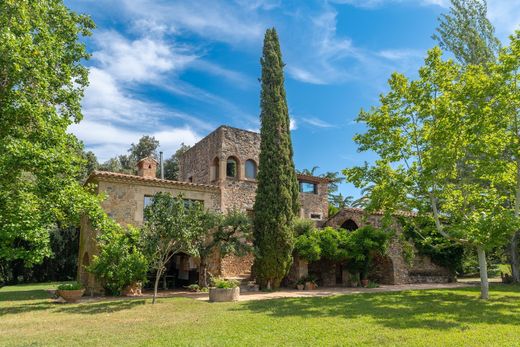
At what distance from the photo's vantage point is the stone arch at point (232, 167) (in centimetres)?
2214

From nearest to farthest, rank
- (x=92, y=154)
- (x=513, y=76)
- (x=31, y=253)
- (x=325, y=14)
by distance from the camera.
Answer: (x=31, y=253) → (x=325, y=14) → (x=513, y=76) → (x=92, y=154)

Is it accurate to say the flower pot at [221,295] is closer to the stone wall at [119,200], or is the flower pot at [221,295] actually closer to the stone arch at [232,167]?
the stone wall at [119,200]

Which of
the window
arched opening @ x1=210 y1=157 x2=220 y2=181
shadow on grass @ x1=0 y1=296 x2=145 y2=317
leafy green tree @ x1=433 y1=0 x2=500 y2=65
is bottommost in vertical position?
shadow on grass @ x1=0 y1=296 x2=145 y2=317

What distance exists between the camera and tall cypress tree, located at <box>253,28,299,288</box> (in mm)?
17062

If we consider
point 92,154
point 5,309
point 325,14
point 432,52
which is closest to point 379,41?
point 325,14

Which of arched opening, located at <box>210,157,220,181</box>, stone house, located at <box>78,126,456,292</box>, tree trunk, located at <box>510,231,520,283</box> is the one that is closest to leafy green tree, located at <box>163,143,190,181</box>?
stone house, located at <box>78,126,456,292</box>

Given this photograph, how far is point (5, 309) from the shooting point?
12.1m

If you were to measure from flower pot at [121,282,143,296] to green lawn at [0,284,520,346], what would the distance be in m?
2.27

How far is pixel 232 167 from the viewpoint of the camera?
→ 2236 centimetres

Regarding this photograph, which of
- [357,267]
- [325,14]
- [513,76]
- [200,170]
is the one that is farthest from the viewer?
[200,170]

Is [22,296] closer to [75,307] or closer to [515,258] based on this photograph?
[75,307]

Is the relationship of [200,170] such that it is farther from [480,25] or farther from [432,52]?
[480,25]

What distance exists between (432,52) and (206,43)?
8607mm

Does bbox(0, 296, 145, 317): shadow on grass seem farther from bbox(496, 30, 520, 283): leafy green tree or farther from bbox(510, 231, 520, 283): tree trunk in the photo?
bbox(510, 231, 520, 283): tree trunk
